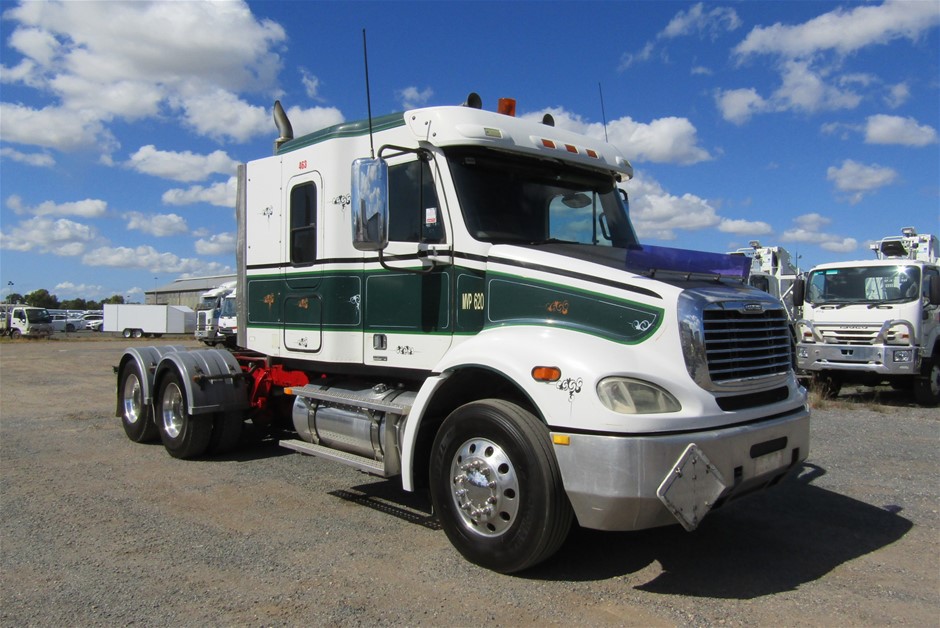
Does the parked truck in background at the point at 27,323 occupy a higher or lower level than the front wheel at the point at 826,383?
higher

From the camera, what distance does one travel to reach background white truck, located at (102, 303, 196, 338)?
50812mm

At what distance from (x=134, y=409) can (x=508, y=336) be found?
6.11 meters

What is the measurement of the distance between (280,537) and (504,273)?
2.46 meters

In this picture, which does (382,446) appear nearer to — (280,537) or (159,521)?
(280,537)

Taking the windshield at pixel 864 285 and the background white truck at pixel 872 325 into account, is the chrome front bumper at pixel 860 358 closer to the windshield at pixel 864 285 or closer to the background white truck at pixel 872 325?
the background white truck at pixel 872 325

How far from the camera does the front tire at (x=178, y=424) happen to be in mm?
7492

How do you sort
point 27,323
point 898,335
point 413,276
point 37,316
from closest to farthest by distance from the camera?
point 413,276
point 898,335
point 27,323
point 37,316

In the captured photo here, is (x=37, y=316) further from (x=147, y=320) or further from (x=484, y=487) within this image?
(x=484, y=487)

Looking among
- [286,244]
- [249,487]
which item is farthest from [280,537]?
[286,244]

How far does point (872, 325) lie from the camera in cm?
1223

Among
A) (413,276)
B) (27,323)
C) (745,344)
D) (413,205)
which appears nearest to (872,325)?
(745,344)

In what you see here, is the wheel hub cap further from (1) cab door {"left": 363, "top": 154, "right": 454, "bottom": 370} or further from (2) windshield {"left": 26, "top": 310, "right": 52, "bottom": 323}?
(2) windshield {"left": 26, "top": 310, "right": 52, "bottom": 323}

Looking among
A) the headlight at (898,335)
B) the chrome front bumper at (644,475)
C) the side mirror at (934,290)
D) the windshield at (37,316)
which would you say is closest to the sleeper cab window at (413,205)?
the chrome front bumper at (644,475)

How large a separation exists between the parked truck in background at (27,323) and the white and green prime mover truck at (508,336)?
151 feet
